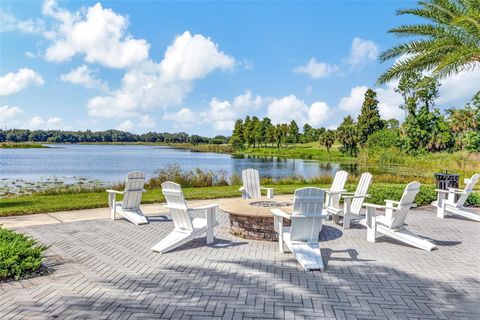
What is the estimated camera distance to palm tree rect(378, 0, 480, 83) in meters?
10.8

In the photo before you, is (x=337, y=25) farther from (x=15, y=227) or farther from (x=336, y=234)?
(x=15, y=227)

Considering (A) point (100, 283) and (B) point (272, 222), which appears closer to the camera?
(A) point (100, 283)

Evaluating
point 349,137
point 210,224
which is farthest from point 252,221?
point 349,137

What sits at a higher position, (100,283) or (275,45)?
(275,45)

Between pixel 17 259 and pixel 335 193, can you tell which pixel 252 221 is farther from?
pixel 17 259

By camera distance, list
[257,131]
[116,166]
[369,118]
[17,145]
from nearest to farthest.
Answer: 1. [116,166]
2. [369,118]
3. [257,131]
4. [17,145]

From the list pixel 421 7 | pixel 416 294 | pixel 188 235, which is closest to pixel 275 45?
pixel 421 7

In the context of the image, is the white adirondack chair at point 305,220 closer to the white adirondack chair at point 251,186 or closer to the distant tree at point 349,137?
the white adirondack chair at point 251,186

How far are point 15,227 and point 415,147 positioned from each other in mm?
43196

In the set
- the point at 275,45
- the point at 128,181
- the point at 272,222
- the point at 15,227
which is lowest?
the point at 15,227

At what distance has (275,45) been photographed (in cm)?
1488

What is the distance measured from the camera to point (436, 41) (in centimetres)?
1116

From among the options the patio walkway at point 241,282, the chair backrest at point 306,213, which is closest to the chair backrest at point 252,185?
the patio walkway at point 241,282

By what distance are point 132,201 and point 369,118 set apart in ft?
165
